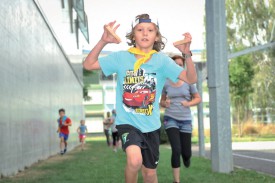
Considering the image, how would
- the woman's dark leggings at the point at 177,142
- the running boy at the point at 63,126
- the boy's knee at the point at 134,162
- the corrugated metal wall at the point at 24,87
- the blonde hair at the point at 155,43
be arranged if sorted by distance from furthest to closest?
the running boy at the point at 63,126 → the corrugated metal wall at the point at 24,87 → the woman's dark leggings at the point at 177,142 → the blonde hair at the point at 155,43 → the boy's knee at the point at 134,162

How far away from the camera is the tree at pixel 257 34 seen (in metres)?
35.7

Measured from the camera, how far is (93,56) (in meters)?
5.14

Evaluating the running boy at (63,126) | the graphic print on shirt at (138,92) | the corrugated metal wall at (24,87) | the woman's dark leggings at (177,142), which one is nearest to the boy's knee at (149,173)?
the graphic print on shirt at (138,92)

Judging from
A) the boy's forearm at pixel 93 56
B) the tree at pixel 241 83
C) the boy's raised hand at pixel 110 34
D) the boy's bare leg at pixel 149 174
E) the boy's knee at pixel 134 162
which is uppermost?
the tree at pixel 241 83

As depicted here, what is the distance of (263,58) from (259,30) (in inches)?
80.8

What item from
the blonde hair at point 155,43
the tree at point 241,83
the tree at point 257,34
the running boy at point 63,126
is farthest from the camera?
the tree at point 241,83

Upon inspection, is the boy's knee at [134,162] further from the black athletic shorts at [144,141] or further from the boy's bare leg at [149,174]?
the boy's bare leg at [149,174]

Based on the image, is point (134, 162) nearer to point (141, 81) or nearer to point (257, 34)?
point (141, 81)

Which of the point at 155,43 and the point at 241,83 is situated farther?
the point at 241,83

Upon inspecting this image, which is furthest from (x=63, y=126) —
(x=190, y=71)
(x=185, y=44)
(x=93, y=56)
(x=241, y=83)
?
(x=241, y=83)

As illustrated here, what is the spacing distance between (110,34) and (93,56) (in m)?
0.27

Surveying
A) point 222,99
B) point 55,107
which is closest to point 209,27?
point 222,99

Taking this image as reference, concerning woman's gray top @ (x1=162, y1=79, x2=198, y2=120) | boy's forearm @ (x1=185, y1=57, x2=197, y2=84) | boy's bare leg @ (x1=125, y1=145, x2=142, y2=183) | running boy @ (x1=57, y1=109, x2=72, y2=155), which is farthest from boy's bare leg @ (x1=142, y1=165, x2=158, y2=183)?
running boy @ (x1=57, y1=109, x2=72, y2=155)

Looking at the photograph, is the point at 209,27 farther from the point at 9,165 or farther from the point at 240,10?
the point at 240,10
